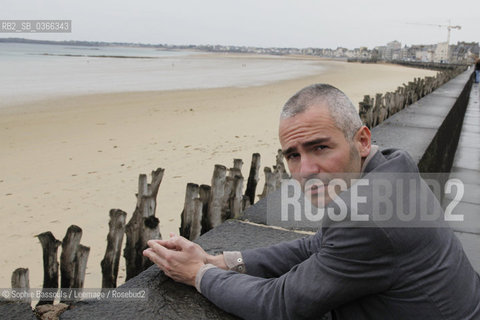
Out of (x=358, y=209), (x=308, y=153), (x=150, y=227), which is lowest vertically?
(x=150, y=227)

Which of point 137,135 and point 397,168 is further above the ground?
point 397,168

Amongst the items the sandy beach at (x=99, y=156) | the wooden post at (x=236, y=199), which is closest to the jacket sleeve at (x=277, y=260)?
the wooden post at (x=236, y=199)

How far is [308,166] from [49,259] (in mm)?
1321

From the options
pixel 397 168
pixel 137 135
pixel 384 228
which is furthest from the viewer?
pixel 137 135

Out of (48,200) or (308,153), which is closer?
(308,153)

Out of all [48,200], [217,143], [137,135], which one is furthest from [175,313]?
[137,135]

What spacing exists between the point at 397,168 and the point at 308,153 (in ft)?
0.98

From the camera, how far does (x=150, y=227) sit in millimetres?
2193

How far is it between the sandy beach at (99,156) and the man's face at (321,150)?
274 cm

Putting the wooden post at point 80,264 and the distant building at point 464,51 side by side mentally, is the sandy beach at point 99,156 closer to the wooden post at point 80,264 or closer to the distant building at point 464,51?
the wooden post at point 80,264

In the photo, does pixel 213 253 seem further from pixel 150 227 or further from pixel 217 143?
pixel 217 143

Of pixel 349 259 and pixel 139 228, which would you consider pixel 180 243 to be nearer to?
pixel 139 228

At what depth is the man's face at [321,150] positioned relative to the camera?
5.08ft

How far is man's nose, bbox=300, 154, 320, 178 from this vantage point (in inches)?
61.9
